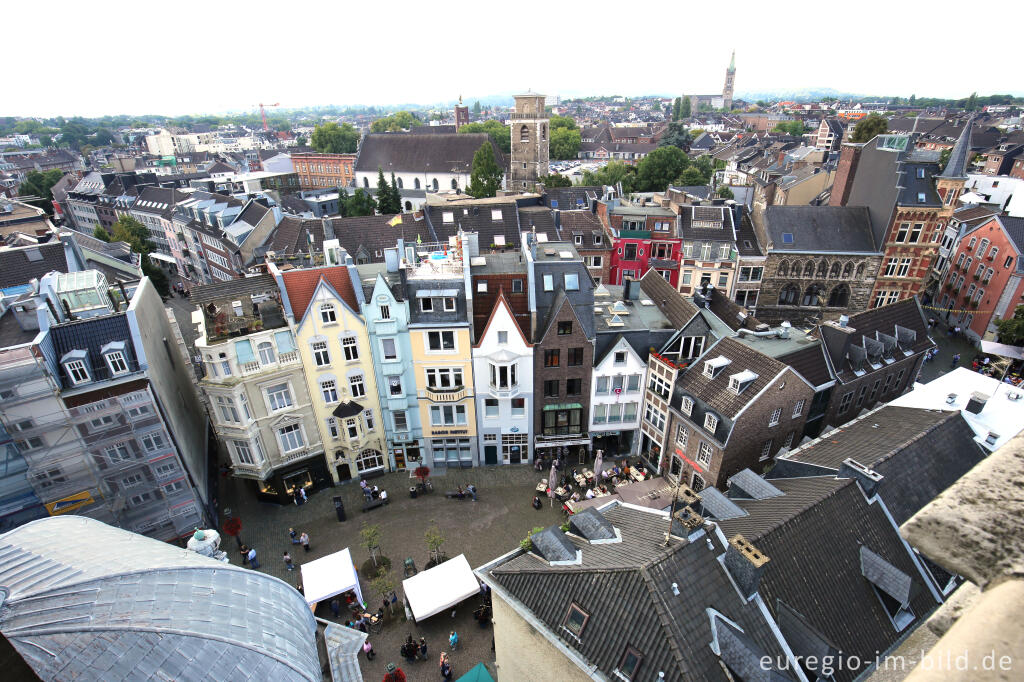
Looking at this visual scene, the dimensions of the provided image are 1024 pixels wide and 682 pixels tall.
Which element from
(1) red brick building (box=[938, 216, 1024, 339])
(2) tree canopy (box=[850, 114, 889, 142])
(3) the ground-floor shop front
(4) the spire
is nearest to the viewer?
(3) the ground-floor shop front

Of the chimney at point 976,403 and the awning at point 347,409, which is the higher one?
the chimney at point 976,403

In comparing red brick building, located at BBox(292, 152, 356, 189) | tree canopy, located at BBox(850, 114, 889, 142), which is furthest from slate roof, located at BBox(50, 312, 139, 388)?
red brick building, located at BBox(292, 152, 356, 189)

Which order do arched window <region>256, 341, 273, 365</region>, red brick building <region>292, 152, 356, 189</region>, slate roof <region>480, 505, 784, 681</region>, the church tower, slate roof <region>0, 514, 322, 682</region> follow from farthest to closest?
red brick building <region>292, 152, 356, 189</region> < the church tower < arched window <region>256, 341, 273, 365</region> < slate roof <region>480, 505, 784, 681</region> < slate roof <region>0, 514, 322, 682</region>

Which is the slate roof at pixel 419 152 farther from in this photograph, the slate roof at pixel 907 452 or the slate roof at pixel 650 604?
the slate roof at pixel 650 604

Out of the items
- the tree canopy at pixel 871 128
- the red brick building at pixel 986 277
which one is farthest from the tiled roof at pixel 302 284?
the tree canopy at pixel 871 128

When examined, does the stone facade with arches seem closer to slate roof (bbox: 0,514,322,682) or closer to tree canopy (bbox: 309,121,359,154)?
slate roof (bbox: 0,514,322,682)

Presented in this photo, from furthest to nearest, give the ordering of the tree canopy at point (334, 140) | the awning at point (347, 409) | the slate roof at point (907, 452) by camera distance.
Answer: the tree canopy at point (334, 140)
the awning at point (347, 409)
the slate roof at point (907, 452)
